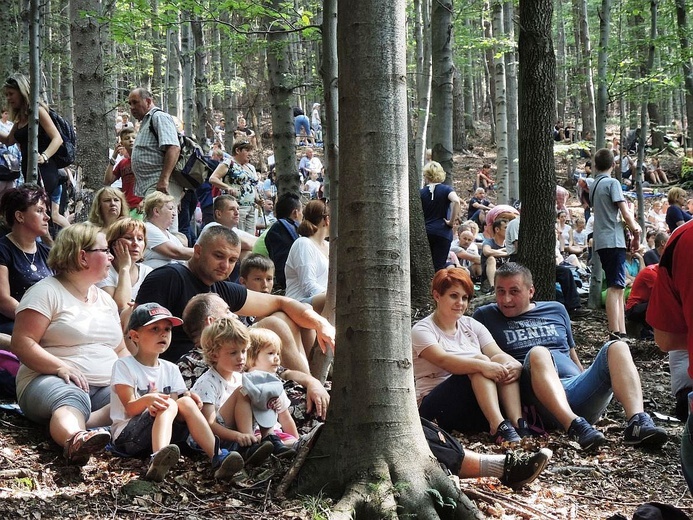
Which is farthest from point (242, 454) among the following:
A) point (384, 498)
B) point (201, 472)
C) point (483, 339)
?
point (483, 339)

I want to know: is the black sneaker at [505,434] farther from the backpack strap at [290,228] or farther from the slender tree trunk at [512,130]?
the slender tree trunk at [512,130]

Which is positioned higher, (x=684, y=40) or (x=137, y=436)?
(x=684, y=40)

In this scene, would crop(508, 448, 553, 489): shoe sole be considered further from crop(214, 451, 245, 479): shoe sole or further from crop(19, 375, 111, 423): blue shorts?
crop(19, 375, 111, 423): blue shorts

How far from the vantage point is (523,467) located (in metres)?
4.70

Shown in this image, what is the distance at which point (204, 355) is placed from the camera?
489 cm

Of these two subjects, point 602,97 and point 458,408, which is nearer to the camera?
point 458,408

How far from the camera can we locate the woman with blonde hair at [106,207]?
696cm

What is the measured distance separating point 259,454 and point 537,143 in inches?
209

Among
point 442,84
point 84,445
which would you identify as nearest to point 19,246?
point 84,445

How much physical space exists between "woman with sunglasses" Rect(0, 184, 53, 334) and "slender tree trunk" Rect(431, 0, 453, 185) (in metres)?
8.77

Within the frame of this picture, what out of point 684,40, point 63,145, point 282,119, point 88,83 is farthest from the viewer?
point 684,40

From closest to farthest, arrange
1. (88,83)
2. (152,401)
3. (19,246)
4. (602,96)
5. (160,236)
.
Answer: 1. (152,401)
2. (19,246)
3. (160,236)
4. (88,83)
5. (602,96)

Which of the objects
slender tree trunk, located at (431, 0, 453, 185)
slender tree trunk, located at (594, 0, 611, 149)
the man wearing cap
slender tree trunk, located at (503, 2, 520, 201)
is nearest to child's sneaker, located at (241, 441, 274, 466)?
the man wearing cap

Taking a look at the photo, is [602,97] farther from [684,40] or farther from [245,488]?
[245,488]
